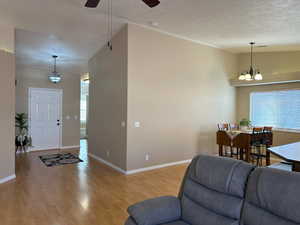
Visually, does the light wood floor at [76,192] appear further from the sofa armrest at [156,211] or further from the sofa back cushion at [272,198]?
the sofa back cushion at [272,198]

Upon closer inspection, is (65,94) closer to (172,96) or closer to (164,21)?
(172,96)

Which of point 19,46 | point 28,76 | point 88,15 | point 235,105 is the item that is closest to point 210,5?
point 88,15

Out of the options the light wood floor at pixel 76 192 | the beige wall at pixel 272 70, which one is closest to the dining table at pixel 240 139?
the beige wall at pixel 272 70

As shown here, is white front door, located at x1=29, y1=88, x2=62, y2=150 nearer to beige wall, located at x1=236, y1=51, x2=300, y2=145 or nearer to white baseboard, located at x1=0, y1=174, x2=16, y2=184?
white baseboard, located at x1=0, y1=174, x2=16, y2=184

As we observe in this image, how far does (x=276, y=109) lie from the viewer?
632 cm

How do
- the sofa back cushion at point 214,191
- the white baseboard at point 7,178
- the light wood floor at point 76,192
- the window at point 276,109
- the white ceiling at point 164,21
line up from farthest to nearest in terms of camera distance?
the window at point 276,109 < the white baseboard at point 7,178 < the white ceiling at point 164,21 < the light wood floor at point 76,192 < the sofa back cushion at point 214,191

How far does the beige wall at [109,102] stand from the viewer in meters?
4.88

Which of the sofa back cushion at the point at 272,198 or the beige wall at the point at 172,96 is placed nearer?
the sofa back cushion at the point at 272,198

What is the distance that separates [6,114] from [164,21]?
12.5ft

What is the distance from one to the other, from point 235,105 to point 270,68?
1529 millimetres

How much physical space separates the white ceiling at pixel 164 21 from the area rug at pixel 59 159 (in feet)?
10.2

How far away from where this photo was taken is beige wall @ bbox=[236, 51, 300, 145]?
5.95 metres

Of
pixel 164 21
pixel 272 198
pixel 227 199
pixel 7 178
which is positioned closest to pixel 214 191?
pixel 227 199

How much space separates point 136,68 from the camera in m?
4.83
